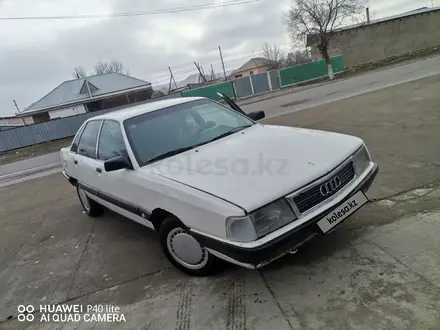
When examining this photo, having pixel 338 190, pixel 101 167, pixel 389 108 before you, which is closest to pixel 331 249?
pixel 338 190

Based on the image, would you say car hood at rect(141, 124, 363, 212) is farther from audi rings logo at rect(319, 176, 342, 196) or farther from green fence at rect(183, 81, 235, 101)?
green fence at rect(183, 81, 235, 101)

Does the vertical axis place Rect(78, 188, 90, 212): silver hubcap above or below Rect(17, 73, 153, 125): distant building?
below

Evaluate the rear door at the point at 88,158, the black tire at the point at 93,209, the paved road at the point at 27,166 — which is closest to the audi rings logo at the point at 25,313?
the rear door at the point at 88,158

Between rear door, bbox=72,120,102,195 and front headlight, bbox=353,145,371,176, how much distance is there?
2.88 meters

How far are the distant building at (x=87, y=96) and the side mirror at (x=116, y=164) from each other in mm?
32194

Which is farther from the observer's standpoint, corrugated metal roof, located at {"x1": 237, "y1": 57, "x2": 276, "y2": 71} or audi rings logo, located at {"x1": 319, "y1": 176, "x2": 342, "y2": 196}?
corrugated metal roof, located at {"x1": 237, "y1": 57, "x2": 276, "y2": 71}

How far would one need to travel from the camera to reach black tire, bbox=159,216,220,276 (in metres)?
2.81

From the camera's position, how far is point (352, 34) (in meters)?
36.9

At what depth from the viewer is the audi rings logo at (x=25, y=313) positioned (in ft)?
9.57

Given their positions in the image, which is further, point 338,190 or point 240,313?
point 338,190

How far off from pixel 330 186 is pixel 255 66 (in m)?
66.8

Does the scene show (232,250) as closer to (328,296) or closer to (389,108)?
(328,296)

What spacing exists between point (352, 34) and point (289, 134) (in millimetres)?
39257

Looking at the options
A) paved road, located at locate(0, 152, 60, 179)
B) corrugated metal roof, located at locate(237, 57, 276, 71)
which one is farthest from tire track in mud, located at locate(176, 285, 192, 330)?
corrugated metal roof, located at locate(237, 57, 276, 71)
